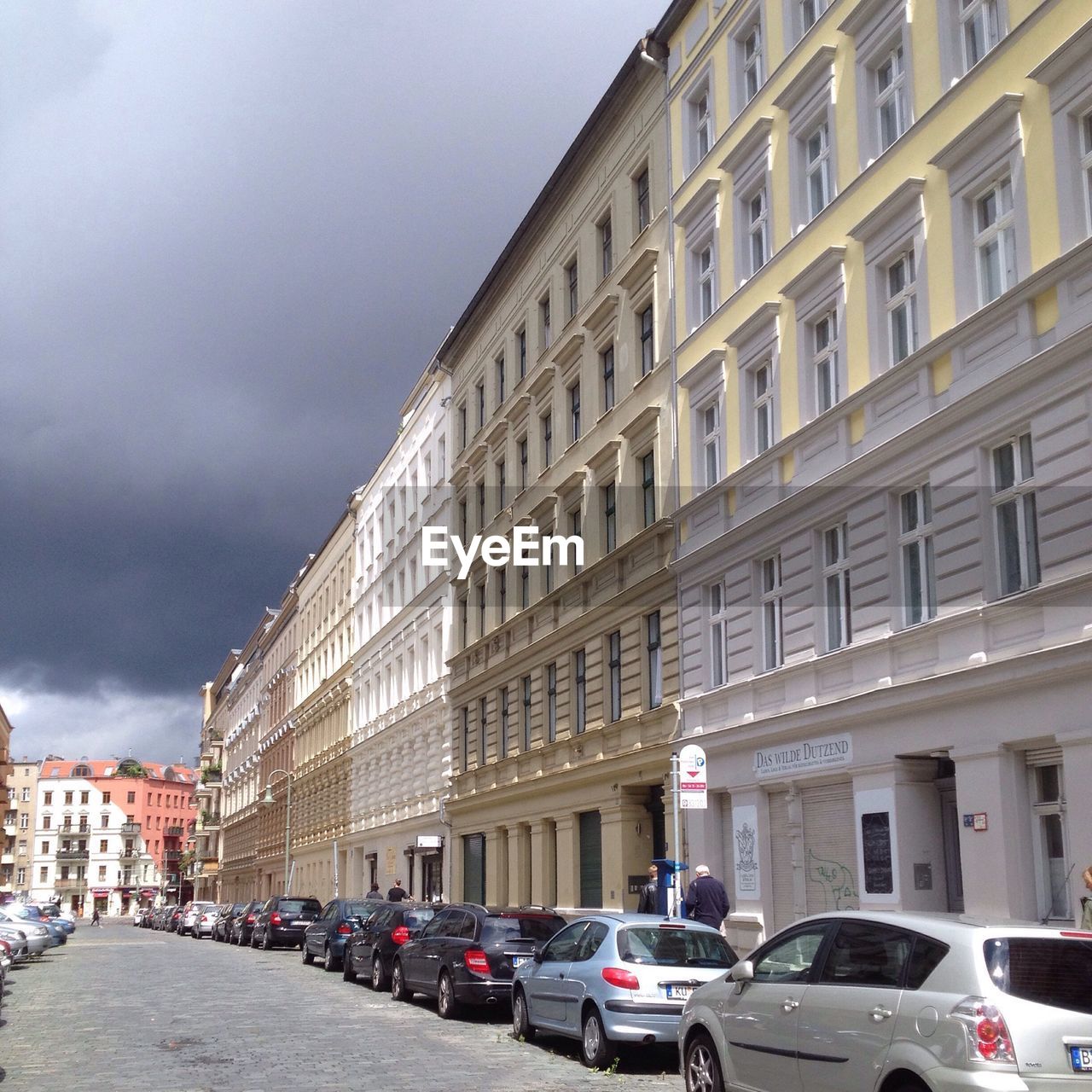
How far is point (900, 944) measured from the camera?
8898 mm

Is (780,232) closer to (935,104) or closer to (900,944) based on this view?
(935,104)

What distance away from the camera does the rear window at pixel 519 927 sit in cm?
1902

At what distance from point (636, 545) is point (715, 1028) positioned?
1700 cm

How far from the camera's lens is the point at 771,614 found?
22.4 metres

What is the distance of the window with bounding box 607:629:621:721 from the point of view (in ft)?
93.8

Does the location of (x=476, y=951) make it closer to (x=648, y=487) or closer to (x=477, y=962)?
(x=477, y=962)

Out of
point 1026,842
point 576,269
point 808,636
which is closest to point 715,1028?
point 1026,842

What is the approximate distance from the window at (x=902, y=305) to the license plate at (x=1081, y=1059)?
1206cm

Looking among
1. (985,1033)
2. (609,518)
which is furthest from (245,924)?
(985,1033)

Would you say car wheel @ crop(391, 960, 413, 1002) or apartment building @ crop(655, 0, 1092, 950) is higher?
apartment building @ crop(655, 0, 1092, 950)

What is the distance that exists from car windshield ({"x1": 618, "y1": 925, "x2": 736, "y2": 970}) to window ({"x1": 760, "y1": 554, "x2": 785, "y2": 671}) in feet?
24.6

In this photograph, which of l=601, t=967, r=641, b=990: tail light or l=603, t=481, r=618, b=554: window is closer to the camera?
l=601, t=967, r=641, b=990: tail light

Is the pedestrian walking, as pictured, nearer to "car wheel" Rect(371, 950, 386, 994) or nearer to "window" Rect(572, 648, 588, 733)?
"car wheel" Rect(371, 950, 386, 994)

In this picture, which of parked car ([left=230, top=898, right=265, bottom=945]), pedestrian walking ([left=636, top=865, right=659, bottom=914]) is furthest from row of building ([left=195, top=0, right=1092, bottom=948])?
parked car ([left=230, top=898, right=265, bottom=945])
